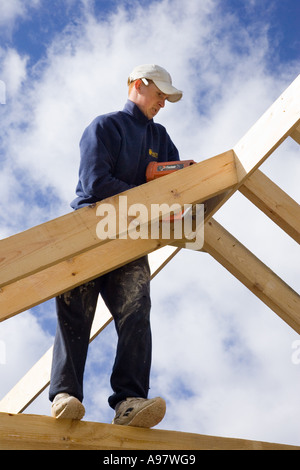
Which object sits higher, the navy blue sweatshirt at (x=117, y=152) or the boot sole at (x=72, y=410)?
the navy blue sweatshirt at (x=117, y=152)

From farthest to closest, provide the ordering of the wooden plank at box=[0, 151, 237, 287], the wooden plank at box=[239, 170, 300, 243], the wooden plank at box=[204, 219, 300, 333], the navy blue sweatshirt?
the wooden plank at box=[204, 219, 300, 333], the wooden plank at box=[239, 170, 300, 243], the navy blue sweatshirt, the wooden plank at box=[0, 151, 237, 287]

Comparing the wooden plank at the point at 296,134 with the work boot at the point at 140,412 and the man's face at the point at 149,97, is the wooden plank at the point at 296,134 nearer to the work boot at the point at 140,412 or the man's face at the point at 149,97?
the man's face at the point at 149,97

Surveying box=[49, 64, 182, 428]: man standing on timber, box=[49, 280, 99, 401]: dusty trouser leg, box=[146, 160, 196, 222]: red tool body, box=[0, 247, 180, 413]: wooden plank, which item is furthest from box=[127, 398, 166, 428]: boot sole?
box=[0, 247, 180, 413]: wooden plank

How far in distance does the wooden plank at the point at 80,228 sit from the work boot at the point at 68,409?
508 mm

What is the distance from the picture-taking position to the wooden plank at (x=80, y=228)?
7.65ft

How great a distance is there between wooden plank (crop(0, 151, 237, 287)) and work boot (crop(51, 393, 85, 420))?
508 mm

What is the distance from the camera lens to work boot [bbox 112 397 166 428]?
2611 mm

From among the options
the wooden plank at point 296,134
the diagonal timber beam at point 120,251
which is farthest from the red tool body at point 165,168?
the wooden plank at point 296,134

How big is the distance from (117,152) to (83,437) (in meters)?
1.18

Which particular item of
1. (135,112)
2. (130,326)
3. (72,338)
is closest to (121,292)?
(130,326)

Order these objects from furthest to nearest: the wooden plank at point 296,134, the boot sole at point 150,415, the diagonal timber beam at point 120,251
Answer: the wooden plank at point 296,134 → the diagonal timber beam at point 120,251 → the boot sole at point 150,415

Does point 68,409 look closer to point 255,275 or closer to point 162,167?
point 162,167

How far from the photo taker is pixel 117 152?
3070mm

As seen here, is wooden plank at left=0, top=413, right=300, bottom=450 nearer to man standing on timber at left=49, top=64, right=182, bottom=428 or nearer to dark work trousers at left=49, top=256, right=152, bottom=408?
man standing on timber at left=49, top=64, right=182, bottom=428
